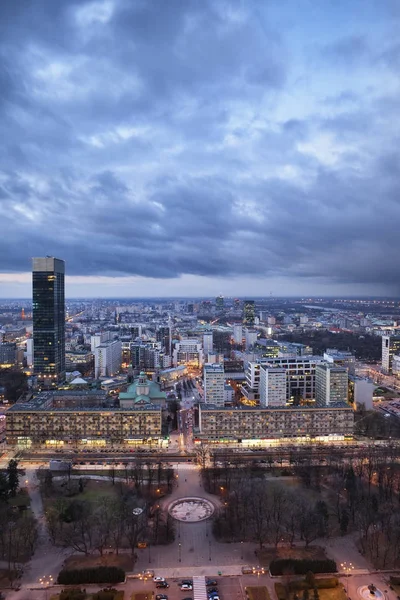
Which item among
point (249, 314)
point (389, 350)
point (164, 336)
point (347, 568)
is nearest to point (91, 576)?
point (347, 568)

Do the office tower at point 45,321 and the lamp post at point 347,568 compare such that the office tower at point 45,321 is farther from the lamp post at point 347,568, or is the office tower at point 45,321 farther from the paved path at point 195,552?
the lamp post at point 347,568

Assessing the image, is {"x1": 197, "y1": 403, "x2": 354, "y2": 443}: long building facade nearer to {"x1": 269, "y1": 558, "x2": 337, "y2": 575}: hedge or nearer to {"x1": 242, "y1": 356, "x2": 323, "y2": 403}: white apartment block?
{"x1": 242, "y1": 356, "x2": 323, "y2": 403}: white apartment block

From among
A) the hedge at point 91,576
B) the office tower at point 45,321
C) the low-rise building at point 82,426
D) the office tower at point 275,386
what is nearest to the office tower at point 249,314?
the office tower at point 45,321

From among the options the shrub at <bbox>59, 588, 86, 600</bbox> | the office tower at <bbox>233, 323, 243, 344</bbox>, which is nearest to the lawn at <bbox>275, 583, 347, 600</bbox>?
the shrub at <bbox>59, 588, 86, 600</bbox>

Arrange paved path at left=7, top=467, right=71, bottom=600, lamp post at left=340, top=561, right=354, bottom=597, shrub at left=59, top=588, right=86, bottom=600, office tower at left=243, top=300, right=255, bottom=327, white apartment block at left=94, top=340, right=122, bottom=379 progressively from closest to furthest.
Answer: shrub at left=59, top=588, right=86, bottom=600
paved path at left=7, top=467, right=71, bottom=600
lamp post at left=340, top=561, right=354, bottom=597
white apartment block at left=94, top=340, right=122, bottom=379
office tower at left=243, top=300, right=255, bottom=327

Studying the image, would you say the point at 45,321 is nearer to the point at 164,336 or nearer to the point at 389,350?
the point at 164,336

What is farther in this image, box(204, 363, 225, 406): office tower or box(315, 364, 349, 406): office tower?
box(204, 363, 225, 406): office tower

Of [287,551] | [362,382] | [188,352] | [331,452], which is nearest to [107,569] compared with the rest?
[287,551]
